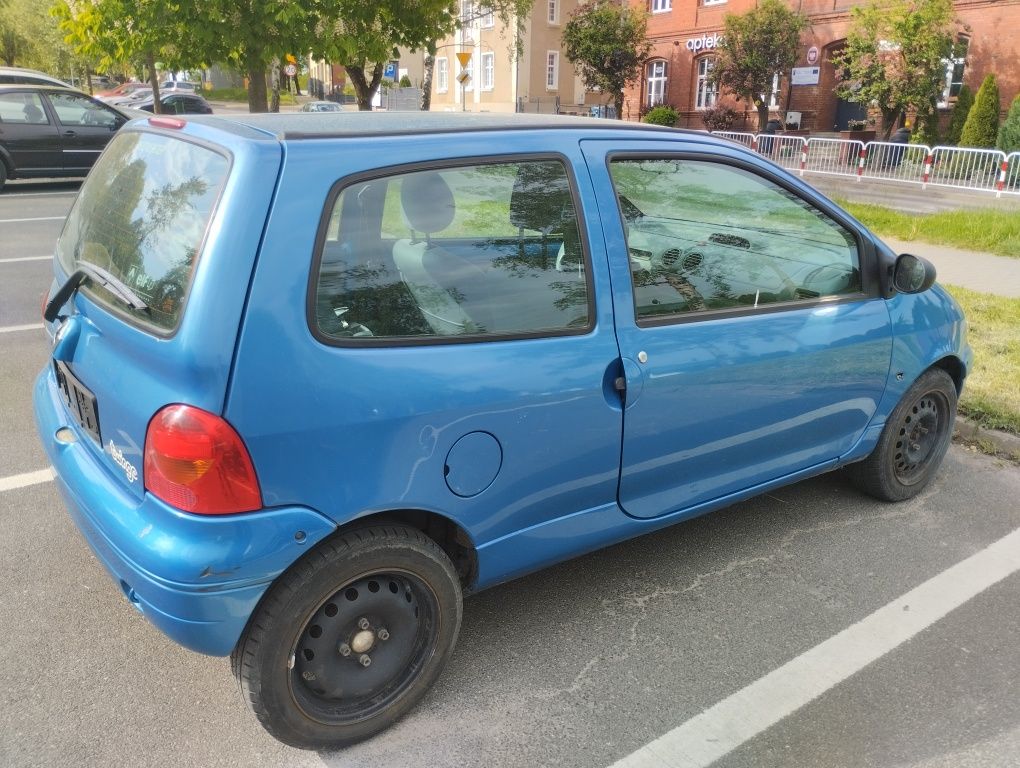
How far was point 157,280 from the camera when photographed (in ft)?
7.93

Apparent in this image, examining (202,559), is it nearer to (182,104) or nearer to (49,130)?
(49,130)

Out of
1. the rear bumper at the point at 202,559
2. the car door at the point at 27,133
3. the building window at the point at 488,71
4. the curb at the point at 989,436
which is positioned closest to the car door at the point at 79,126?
the car door at the point at 27,133

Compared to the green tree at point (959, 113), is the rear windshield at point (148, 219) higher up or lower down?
lower down

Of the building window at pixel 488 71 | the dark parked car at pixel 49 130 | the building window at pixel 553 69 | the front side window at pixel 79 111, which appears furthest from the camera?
the building window at pixel 488 71

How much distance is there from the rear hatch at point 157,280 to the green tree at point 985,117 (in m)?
23.3

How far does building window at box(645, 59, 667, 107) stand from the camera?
1379 inches

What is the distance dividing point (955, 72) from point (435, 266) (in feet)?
88.1

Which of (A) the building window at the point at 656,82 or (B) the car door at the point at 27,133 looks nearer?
(B) the car door at the point at 27,133

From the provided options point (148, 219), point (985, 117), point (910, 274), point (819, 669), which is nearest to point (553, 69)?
point (985, 117)

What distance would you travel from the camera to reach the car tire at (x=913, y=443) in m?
3.97

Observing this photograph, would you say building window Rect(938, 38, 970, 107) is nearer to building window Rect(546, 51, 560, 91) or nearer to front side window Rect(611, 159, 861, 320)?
front side window Rect(611, 159, 861, 320)

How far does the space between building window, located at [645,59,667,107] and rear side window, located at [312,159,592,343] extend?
114ft

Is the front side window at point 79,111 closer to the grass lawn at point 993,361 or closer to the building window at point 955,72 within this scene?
the grass lawn at point 993,361

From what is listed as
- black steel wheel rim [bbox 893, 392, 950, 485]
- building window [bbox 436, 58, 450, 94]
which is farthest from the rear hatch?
building window [bbox 436, 58, 450, 94]
